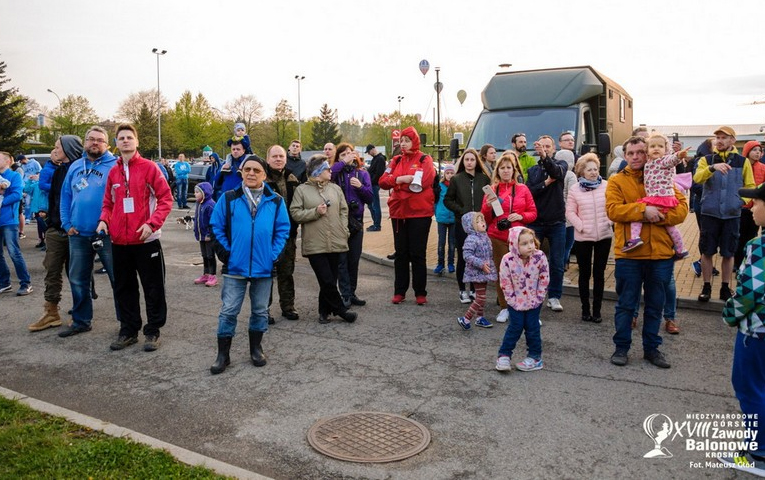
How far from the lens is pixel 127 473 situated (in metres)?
3.68

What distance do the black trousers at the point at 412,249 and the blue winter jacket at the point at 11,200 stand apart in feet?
17.4

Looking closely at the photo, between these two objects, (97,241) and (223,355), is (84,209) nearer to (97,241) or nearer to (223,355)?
(97,241)

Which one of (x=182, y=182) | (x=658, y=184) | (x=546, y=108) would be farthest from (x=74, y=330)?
Answer: (x=182, y=182)

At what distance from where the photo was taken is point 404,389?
17.0 feet

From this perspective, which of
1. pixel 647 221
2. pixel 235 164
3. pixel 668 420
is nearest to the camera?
pixel 668 420

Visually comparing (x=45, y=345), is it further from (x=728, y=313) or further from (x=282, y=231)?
(x=728, y=313)

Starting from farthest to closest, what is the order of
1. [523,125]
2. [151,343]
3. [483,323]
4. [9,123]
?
[9,123] < [523,125] < [483,323] < [151,343]

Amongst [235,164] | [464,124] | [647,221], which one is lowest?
[647,221]

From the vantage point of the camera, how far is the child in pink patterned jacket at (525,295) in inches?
219

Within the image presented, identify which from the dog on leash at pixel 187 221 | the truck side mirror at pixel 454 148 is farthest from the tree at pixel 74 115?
the truck side mirror at pixel 454 148

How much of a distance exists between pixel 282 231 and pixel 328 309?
169 cm

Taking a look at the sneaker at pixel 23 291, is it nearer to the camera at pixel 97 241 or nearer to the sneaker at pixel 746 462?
the camera at pixel 97 241

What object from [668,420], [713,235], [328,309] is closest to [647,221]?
[668,420]

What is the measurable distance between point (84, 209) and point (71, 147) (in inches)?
41.4
